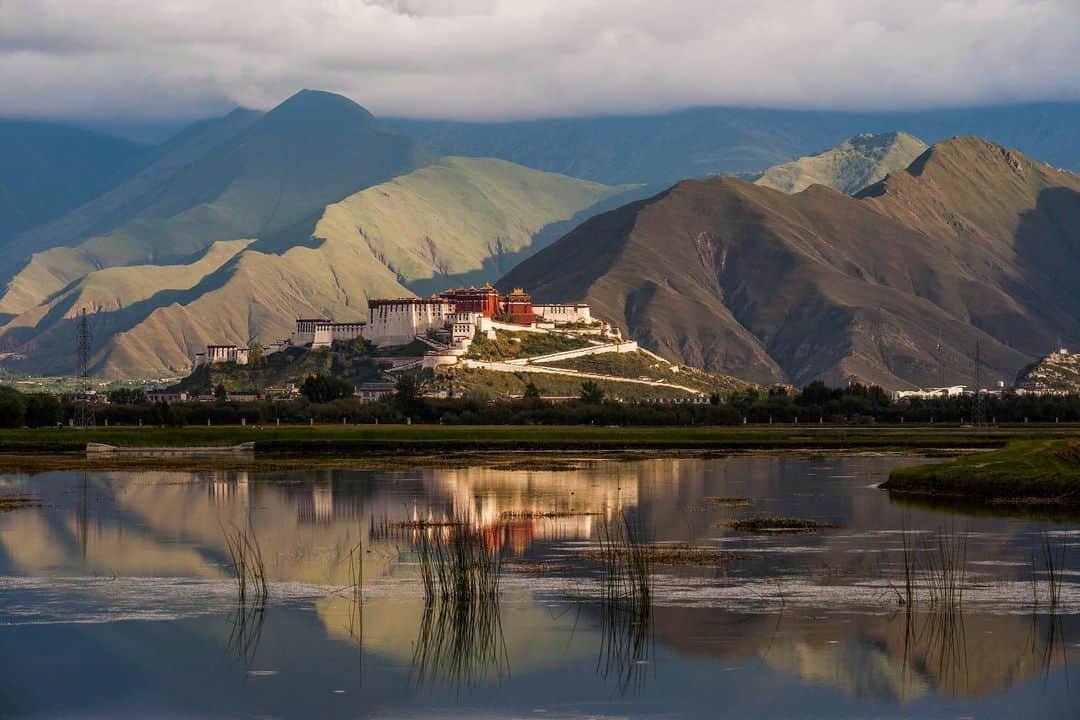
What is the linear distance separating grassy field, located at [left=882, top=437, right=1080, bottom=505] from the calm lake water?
6430 millimetres

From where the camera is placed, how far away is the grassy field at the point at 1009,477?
227 feet

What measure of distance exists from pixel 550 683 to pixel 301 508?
34.2 meters

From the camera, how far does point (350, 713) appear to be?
32406 mm

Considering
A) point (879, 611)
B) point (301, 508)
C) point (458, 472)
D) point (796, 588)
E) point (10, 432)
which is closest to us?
point (879, 611)

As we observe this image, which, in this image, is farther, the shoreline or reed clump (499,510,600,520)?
the shoreline

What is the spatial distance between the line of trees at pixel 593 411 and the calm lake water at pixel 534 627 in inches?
3353

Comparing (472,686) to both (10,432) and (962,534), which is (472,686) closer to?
(962,534)

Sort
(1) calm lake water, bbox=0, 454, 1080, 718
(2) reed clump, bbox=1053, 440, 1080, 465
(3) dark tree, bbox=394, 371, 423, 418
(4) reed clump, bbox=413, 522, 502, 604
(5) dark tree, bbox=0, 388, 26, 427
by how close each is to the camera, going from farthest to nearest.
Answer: (3) dark tree, bbox=394, 371, 423, 418, (5) dark tree, bbox=0, 388, 26, 427, (2) reed clump, bbox=1053, 440, 1080, 465, (4) reed clump, bbox=413, 522, 502, 604, (1) calm lake water, bbox=0, 454, 1080, 718

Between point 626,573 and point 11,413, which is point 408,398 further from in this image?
point 626,573

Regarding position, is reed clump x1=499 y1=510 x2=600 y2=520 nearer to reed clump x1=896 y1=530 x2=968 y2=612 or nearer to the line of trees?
reed clump x1=896 y1=530 x2=968 y2=612

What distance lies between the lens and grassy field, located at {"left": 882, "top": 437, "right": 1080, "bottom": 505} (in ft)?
227

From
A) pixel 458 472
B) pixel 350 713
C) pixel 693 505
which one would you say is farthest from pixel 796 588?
pixel 458 472

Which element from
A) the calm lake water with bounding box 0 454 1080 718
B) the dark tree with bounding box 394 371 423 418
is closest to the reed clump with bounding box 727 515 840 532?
the calm lake water with bounding box 0 454 1080 718

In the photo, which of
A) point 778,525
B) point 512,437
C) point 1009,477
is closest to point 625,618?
point 778,525
